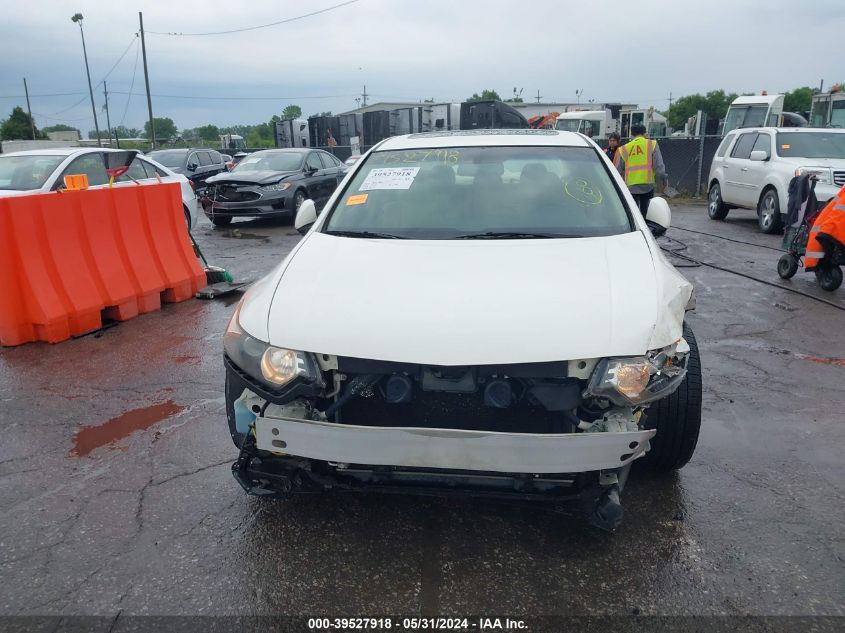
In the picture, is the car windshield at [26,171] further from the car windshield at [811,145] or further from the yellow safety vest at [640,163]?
the car windshield at [811,145]

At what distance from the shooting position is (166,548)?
9.45 ft

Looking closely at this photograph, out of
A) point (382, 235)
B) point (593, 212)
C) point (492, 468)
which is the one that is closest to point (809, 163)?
point (593, 212)

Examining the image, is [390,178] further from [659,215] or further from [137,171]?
[137,171]

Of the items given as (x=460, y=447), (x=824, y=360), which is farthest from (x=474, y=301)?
(x=824, y=360)

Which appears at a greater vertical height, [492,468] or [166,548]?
[492,468]

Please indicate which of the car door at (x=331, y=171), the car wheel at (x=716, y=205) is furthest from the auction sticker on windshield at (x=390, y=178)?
the car wheel at (x=716, y=205)

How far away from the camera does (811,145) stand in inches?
472

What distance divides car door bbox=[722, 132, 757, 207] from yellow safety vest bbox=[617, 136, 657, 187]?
139 inches

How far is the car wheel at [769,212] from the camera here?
38.5 feet

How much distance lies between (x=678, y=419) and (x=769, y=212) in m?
10.4

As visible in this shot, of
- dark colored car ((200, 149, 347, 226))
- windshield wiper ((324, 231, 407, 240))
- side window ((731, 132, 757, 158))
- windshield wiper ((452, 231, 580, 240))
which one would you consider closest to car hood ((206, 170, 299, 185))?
dark colored car ((200, 149, 347, 226))

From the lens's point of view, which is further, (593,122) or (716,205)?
(593,122)

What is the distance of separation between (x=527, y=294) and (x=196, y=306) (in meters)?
5.23

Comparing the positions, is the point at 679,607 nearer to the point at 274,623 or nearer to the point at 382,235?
the point at 274,623
